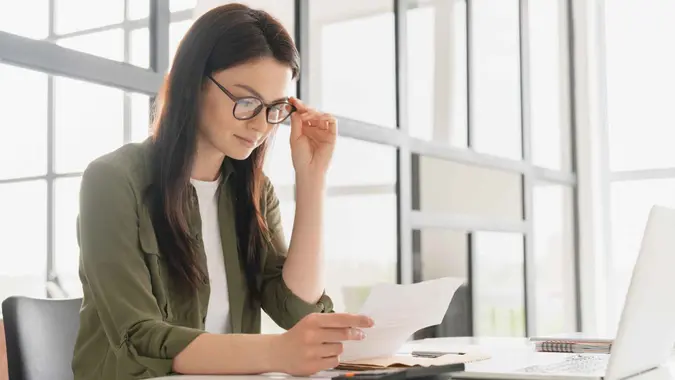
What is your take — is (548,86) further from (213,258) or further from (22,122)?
(213,258)

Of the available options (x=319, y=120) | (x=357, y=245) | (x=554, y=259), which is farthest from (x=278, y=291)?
(x=554, y=259)

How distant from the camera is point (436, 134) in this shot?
371 centimetres

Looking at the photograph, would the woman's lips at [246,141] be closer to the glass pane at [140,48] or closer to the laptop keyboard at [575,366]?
the laptop keyboard at [575,366]

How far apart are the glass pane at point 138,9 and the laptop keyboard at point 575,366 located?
1419 millimetres

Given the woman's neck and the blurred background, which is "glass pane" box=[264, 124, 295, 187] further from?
the woman's neck

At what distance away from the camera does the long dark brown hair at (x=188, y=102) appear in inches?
54.4

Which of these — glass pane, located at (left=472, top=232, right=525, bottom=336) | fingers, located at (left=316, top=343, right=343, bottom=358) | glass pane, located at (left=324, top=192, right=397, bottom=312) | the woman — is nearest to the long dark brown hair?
the woman

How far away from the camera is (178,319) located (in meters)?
1.42

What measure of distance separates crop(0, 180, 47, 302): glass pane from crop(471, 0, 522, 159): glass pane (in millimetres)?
2457

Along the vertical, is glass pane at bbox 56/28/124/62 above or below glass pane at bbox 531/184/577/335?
above

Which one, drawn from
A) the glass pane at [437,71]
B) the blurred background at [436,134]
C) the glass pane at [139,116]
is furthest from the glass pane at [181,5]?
the glass pane at [437,71]

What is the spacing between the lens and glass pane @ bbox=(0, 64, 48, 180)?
1.90 meters

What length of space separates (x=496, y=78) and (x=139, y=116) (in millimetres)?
2556

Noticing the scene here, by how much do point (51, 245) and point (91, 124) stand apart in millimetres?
312
